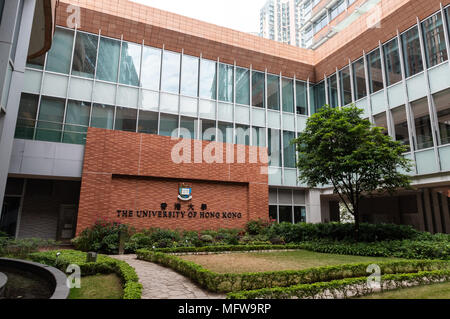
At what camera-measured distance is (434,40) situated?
16328 mm

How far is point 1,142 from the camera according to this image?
821cm

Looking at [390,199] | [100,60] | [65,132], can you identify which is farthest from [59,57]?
[390,199]

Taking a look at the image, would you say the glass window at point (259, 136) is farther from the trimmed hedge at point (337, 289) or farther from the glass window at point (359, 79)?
the trimmed hedge at point (337, 289)

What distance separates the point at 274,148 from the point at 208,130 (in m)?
5.25

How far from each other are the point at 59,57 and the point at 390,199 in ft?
86.3

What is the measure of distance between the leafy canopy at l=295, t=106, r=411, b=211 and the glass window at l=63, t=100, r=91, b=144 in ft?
38.9

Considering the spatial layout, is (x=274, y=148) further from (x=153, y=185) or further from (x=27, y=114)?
(x=27, y=114)

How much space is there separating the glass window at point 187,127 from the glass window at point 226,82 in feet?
9.92

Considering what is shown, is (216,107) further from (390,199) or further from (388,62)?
(390,199)

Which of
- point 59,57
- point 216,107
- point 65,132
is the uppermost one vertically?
point 59,57

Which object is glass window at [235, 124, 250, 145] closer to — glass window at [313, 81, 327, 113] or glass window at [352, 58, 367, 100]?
glass window at [313, 81, 327, 113]

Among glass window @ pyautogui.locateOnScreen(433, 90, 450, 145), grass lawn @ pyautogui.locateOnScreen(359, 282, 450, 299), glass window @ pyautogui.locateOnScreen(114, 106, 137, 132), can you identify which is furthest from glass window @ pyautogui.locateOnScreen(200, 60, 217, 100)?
grass lawn @ pyautogui.locateOnScreen(359, 282, 450, 299)

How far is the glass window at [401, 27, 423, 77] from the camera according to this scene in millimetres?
17052

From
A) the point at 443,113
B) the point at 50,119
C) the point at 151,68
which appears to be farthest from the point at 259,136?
the point at 50,119
